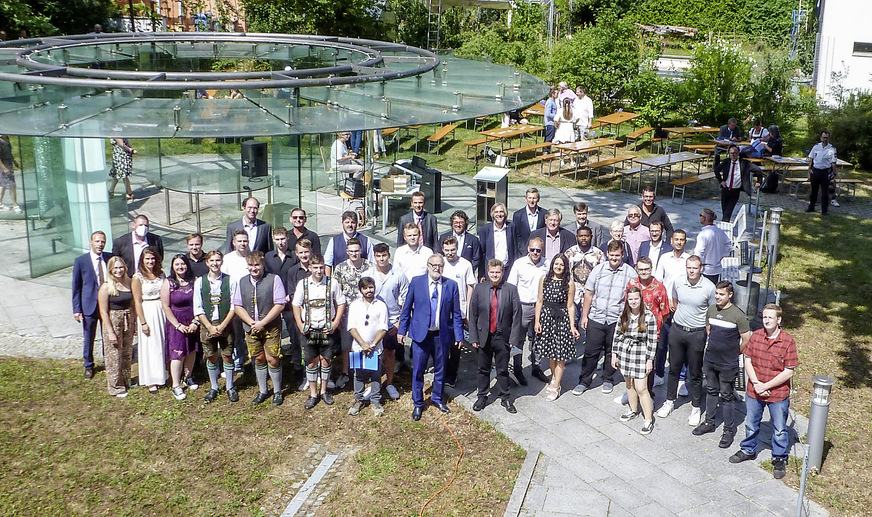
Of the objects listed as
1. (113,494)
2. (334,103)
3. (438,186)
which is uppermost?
(334,103)

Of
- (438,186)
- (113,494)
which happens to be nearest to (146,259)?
(113,494)

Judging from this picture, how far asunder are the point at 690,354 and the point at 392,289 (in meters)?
2.73

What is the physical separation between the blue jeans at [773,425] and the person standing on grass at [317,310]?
358 cm

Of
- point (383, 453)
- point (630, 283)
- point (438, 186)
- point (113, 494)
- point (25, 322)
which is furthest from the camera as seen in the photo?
point (438, 186)

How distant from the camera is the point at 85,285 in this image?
28.2ft

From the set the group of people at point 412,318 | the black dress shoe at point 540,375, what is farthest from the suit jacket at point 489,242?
the black dress shoe at point 540,375

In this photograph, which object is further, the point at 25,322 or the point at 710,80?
the point at 710,80

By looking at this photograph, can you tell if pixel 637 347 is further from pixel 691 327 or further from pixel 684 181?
pixel 684 181

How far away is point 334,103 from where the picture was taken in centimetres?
1102

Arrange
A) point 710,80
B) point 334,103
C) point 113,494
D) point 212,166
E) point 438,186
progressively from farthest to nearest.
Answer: point 710,80
point 438,186
point 212,166
point 334,103
point 113,494

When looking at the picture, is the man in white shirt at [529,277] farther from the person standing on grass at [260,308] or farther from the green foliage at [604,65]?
the green foliage at [604,65]

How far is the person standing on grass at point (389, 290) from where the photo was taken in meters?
8.27

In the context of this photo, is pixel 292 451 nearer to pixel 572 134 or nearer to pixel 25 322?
pixel 25 322

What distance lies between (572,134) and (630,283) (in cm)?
1065
